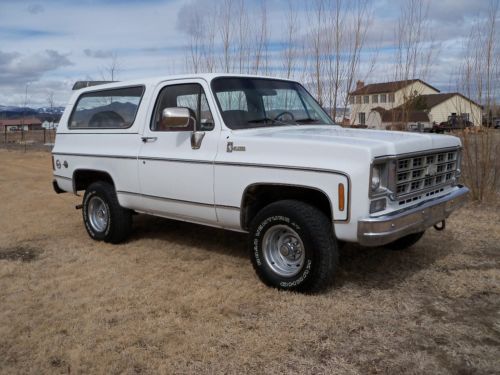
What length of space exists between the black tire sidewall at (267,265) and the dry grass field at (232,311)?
→ 0.11 meters

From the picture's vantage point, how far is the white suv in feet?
12.9

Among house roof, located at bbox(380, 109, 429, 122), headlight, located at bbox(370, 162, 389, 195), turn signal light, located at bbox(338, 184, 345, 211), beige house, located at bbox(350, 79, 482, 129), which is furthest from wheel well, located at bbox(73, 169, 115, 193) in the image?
house roof, located at bbox(380, 109, 429, 122)

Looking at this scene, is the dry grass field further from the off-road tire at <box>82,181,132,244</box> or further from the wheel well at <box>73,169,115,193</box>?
the wheel well at <box>73,169,115,193</box>

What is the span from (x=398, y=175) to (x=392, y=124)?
5091 mm

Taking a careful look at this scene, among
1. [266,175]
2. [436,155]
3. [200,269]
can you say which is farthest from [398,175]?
[200,269]

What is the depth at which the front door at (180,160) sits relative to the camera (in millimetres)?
4891

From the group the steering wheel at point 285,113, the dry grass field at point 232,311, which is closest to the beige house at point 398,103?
the dry grass field at point 232,311

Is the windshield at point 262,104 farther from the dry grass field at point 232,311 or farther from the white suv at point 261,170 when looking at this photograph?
the dry grass field at point 232,311

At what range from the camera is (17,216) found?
→ 7.87 meters

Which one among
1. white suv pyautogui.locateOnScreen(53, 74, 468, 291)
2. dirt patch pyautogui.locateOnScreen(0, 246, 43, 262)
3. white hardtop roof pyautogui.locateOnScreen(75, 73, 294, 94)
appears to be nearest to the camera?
white suv pyautogui.locateOnScreen(53, 74, 468, 291)

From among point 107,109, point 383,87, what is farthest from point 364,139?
point 383,87

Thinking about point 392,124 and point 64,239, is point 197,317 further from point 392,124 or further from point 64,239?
point 392,124

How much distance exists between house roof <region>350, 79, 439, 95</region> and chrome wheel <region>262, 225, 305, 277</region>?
202 inches

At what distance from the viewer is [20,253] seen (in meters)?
5.88
